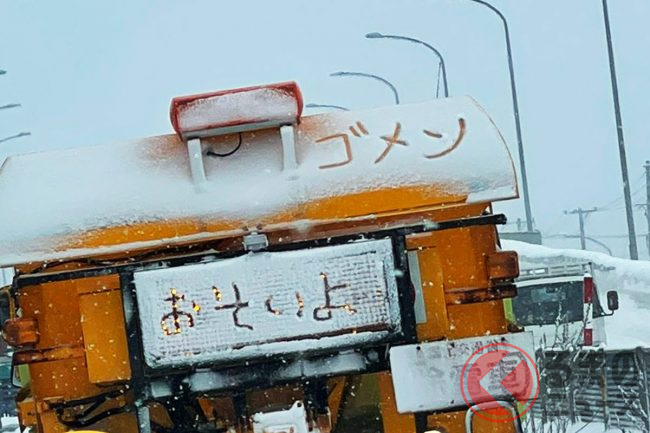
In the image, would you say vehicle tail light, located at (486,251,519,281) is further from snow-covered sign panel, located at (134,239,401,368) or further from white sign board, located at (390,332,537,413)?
snow-covered sign panel, located at (134,239,401,368)

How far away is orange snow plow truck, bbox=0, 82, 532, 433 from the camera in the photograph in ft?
15.7

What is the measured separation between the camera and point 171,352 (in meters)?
4.80

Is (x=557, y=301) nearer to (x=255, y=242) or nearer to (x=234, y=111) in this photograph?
(x=234, y=111)

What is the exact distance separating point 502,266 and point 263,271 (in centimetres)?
106

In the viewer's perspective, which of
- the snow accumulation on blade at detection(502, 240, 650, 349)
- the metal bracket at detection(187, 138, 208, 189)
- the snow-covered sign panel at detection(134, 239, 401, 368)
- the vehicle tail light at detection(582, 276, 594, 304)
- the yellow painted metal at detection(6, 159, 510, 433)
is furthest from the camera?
the snow accumulation on blade at detection(502, 240, 650, 349)

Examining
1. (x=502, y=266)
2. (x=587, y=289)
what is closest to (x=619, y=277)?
(x=587, y=289)

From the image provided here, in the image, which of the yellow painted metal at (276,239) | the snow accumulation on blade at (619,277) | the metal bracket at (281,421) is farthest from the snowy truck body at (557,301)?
the metal bracket at (281,421)

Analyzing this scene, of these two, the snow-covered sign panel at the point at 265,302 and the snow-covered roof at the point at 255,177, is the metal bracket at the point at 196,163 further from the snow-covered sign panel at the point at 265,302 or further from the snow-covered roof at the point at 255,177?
the snow-covered sign panel at the point at 265,302

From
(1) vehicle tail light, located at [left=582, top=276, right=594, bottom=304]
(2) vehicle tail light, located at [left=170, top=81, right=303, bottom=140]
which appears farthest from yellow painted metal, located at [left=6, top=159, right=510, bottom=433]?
(1) vehicle tail light, located at [left=582, top=276, right=594, bottom=304]

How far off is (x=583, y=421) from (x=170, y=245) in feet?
19.3

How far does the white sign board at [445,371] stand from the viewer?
4.82 m

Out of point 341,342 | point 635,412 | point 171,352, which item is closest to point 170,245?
point 171,352

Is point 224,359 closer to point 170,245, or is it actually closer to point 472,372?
point 170,245

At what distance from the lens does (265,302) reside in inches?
188
